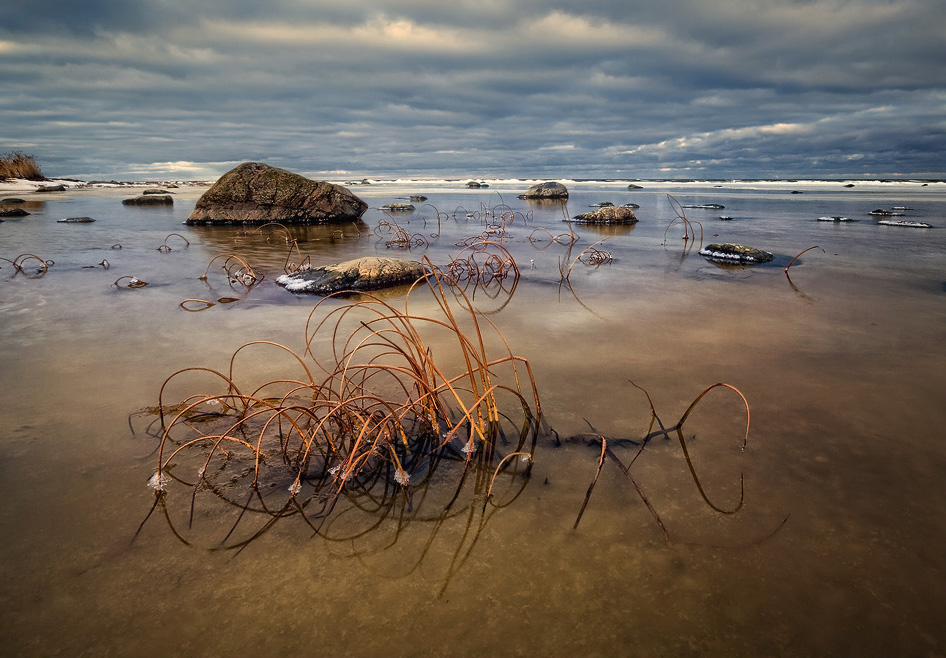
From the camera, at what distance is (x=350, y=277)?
6582 millimetres

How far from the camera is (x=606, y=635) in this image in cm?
156

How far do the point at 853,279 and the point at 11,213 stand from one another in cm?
2195

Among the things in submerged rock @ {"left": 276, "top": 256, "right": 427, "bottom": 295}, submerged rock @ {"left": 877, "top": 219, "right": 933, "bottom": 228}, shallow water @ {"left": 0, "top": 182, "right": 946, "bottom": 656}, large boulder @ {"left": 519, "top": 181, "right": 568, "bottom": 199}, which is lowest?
shallow water @ {"left": 0, "top": 182, "right": 946, "bottom": 656}

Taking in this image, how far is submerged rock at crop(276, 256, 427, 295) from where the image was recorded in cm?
645

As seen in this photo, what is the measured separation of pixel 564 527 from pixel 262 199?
1525cm

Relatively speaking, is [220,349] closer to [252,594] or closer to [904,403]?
[252,594]

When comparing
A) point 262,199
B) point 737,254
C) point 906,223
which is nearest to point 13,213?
point 262,199

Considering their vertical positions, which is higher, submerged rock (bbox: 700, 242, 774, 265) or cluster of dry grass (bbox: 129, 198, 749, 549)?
submerged rock (bbox: 700, 242, 774, 265)

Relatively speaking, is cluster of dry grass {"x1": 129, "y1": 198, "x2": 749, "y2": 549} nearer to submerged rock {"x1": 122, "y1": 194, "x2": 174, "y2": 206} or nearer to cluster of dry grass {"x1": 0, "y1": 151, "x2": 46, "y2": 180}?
submerged rock {"x1": 122, "y1": 194, "x2": 174, "y2": 206}

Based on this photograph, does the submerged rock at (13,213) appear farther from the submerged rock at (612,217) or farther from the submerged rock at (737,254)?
the submerged rock at (737,254)

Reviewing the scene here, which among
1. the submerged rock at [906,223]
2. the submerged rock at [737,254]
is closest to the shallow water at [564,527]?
the submerged rock at [737,254]

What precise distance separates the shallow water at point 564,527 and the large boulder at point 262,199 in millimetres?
10883

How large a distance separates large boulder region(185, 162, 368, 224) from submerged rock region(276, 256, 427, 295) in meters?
8.98

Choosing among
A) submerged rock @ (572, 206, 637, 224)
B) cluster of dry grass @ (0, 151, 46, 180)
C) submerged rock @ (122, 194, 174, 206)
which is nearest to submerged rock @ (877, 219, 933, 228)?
submerged rock @ (572, 206, 637, 224)
